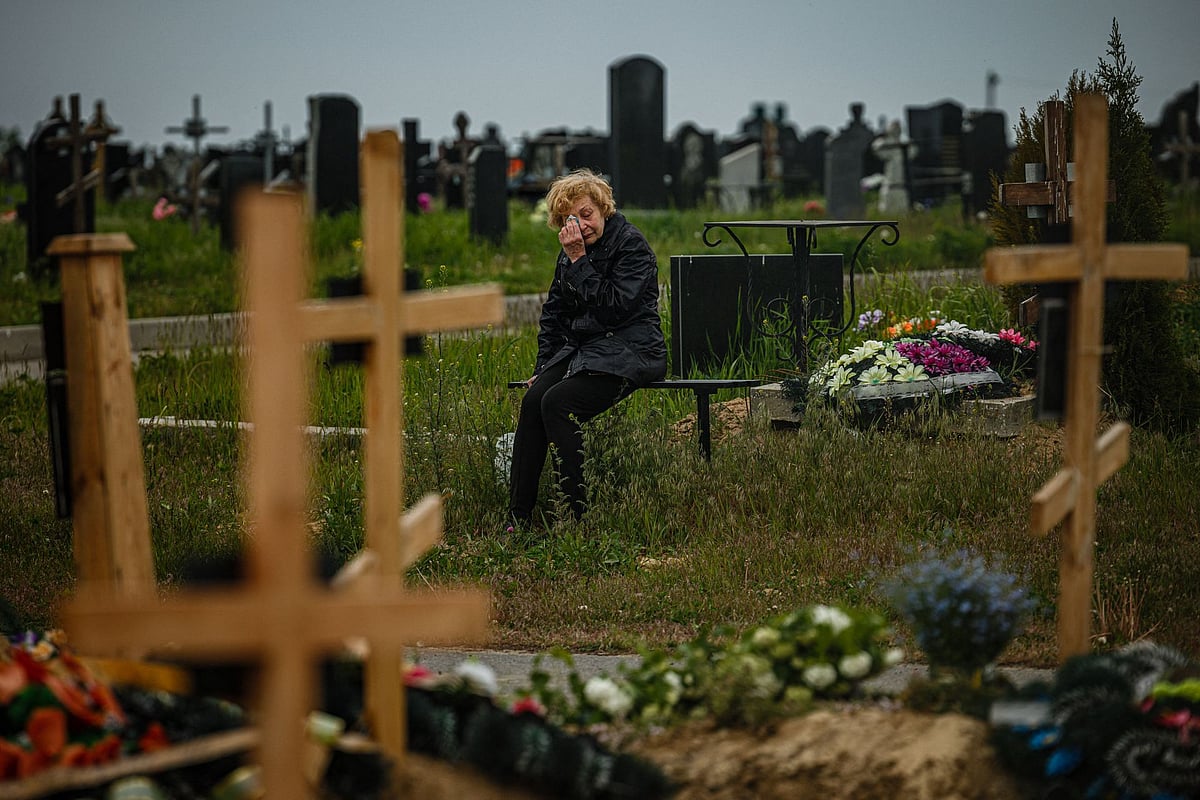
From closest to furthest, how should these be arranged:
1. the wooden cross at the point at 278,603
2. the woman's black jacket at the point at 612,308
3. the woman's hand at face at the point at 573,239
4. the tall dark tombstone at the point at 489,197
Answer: the wooden cross at the point at 278,603 → the woman's hand at face at the point at 573,239 → the woman's black jacket at the point at 612,308 → the tall dark tombstone at the point at 489,197

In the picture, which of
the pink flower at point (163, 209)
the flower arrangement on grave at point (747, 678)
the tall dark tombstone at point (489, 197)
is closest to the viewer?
the flower arrangement on grave at point (747, 678)

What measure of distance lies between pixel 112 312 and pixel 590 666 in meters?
1.91

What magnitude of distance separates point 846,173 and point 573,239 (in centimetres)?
1305

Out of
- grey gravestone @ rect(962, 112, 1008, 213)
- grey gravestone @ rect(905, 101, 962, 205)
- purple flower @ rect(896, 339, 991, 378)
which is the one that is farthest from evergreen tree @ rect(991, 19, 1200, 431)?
grey gravestone @ rect(905, 101, 962, 205)

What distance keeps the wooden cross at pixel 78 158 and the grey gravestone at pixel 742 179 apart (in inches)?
441

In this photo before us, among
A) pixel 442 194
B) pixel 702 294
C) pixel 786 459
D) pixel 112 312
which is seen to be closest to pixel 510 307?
pixel 702 294

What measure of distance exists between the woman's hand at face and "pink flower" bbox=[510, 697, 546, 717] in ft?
9.04

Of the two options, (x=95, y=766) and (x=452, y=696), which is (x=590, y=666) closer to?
(x=452, y=696)

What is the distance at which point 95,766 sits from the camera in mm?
2555

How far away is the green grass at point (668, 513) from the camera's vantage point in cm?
486

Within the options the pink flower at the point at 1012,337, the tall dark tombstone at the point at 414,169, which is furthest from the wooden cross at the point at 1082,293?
the tall dark tombstone at the point at 414,169

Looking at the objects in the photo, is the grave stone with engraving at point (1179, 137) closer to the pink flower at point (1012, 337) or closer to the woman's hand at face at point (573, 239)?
the pink flower at point (1012, 337)

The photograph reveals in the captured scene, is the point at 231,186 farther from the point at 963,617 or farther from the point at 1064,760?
the point at 1064,760

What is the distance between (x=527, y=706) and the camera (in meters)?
3.11
